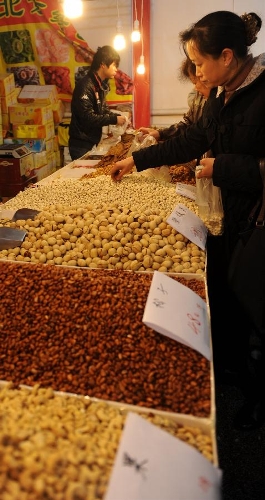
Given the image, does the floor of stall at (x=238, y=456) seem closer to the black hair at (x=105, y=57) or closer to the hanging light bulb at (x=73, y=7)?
the hanging light bulb at (x=73, y=7)

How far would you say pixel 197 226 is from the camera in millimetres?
1979

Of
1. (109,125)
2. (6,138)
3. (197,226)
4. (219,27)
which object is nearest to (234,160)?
(197,226)

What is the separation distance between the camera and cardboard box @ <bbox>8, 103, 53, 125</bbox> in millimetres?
5301

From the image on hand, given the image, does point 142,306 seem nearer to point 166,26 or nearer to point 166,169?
point 166,169

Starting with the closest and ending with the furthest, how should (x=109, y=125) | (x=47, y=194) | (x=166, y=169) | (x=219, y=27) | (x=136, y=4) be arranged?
1. (x=219, y=27)
2. (x=47, y=194)
3. (x=166, y=169)
4. (x=109, y=125)
5. (x=136, y=4)

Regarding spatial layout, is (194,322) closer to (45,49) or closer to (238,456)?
(238,456)

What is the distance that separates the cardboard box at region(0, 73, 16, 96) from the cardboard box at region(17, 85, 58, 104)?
186mm

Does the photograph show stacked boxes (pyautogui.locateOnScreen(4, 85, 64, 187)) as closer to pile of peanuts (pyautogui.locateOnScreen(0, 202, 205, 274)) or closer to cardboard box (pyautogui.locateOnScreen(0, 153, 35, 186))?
cardboard box (pyautogui.locateOnScreen(0, 153, 35, 186))

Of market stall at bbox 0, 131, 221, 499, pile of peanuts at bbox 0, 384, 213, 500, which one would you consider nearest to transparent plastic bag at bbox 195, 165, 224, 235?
market stall at bbox 0, 131, 221, 499

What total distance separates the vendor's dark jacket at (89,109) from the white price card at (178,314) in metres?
3.47

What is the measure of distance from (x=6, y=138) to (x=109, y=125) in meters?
1.56

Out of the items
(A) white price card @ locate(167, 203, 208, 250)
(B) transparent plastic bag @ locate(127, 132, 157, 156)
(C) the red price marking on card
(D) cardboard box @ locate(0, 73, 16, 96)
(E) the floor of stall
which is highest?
(D) cardboard box @ locate(0, 73, 16, 96)

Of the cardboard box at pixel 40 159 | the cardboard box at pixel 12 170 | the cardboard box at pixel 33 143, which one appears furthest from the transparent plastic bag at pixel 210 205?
the cardboard box at pixel 33 143

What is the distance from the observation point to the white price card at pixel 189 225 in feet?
6.02
